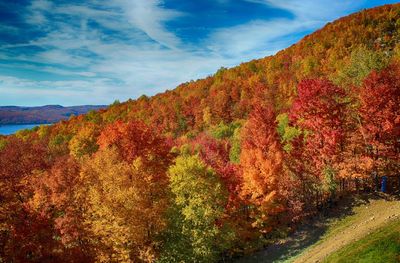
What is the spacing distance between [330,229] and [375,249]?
1701 centimetres

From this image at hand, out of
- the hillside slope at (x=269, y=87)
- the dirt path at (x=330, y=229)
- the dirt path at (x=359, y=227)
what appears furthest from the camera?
the hillside slope at (x=269, y=87)

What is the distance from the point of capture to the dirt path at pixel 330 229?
38.6m

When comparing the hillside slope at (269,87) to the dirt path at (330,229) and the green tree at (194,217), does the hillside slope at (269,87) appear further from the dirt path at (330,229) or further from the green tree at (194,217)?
the green tree at (194,217)

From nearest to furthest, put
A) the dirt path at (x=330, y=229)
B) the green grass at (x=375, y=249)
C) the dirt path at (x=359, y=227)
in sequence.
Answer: the green grass at (x=375, y=249)
the dirt path at (x=359, y=227)
the dirt path at (x=330, y=229)

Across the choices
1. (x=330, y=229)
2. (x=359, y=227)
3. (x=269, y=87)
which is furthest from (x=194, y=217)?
(x=269, y=87)

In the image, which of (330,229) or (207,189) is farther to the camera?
(330,229)

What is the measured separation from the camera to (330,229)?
142 ft

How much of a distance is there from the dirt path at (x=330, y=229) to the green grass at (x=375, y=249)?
6.14 metres

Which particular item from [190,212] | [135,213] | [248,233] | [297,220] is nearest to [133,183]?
[135,213]

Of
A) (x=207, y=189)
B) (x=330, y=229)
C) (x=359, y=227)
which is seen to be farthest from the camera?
(x=330, y=229)

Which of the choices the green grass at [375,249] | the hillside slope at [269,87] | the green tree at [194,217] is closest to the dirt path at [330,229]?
the green grass at [375,249]

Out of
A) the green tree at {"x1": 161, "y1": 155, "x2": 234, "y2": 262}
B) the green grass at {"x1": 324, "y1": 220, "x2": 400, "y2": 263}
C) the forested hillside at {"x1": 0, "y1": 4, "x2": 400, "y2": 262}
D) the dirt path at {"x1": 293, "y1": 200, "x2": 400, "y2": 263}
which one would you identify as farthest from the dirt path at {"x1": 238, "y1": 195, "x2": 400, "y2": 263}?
the green tree at {"x1": 161, "y1": 155, "x2": 234, "y2": 262}

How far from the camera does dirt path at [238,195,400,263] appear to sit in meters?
38.6

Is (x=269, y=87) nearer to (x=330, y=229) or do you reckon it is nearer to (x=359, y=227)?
(x=330, y=229)
